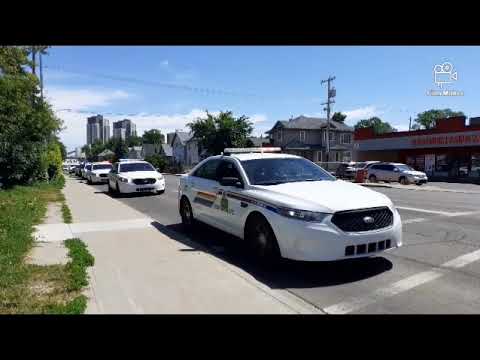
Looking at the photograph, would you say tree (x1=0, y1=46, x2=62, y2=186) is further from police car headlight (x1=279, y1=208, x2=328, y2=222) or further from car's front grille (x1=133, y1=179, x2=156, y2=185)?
police car headlight (x1=279, y1=208, x2=328, y2=222)

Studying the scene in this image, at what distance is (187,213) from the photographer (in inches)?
352

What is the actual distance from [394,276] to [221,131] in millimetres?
42681

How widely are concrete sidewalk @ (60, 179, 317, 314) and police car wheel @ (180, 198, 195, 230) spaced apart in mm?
772

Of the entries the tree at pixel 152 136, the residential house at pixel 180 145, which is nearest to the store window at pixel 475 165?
the residential house at pixel 180 145

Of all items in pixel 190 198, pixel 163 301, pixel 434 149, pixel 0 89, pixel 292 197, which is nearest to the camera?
pixel 163 301

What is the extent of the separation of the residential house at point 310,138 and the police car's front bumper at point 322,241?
163ft

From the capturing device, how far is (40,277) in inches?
205

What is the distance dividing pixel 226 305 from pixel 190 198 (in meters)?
4.57

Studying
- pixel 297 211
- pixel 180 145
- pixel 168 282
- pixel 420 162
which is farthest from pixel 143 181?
pixel 180 145

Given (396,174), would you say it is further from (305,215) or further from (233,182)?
(305,215)

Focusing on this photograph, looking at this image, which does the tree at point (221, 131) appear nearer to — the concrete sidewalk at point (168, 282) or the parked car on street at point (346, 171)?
the parked car on street at point (346, 171)
